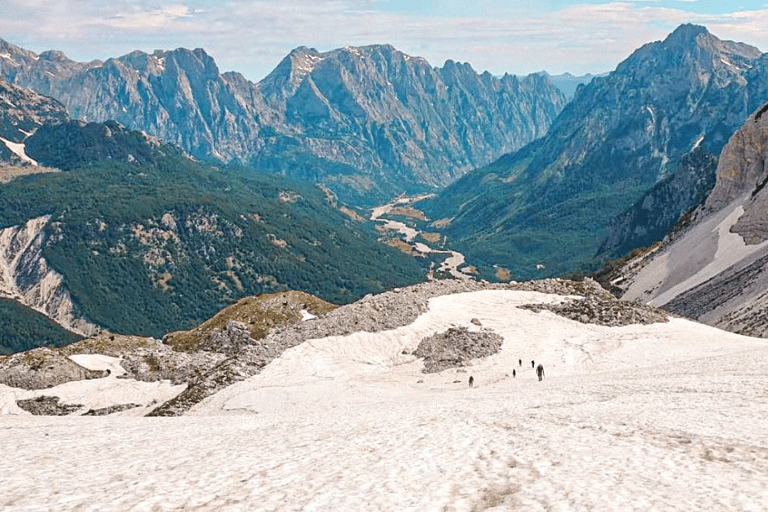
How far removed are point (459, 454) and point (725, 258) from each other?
5252 inches

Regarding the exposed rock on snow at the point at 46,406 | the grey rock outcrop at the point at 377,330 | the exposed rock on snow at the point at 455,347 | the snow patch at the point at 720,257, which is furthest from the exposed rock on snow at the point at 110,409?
the snow patch at the point at 720,257

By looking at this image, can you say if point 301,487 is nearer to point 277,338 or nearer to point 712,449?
point 712,449

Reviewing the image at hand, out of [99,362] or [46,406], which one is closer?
[46,406]

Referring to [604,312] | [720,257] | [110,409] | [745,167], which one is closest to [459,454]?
[604,312]

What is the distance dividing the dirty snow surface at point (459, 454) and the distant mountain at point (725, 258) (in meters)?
59.3

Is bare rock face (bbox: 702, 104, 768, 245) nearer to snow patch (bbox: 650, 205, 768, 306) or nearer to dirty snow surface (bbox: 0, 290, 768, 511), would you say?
snow patch (bbox: 650, 205, 768, 306)

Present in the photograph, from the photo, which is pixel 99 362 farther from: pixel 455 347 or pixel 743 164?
pixel 743 164

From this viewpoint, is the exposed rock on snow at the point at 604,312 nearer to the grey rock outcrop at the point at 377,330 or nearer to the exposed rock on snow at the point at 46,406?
the grey rock outcrop at the point at 377,330

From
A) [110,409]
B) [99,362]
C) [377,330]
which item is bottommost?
[110,409]

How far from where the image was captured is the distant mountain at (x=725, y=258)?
354ft

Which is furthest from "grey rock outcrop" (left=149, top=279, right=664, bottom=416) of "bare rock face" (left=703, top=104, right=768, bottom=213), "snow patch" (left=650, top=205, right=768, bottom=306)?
"bare rock face" (left=703, top=104, right=768, bottom=213)

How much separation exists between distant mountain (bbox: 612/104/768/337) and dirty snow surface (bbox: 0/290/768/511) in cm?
5934

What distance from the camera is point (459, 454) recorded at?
2441 cm

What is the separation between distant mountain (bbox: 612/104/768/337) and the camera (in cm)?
10781
